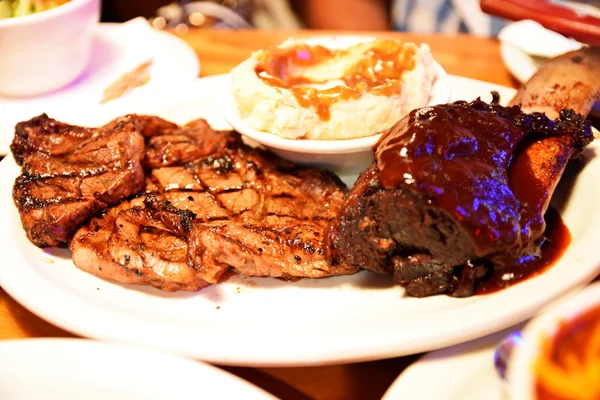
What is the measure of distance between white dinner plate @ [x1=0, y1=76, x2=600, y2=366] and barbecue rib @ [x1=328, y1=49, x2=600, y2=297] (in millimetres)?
154

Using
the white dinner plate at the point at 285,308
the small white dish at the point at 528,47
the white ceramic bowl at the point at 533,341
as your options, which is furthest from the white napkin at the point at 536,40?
the white ceramic bowl at the point at 533,341

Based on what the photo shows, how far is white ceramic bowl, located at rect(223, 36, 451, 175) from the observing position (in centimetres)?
275

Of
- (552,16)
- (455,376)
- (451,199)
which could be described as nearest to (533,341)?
(455,376)

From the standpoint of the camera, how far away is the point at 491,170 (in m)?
2.10

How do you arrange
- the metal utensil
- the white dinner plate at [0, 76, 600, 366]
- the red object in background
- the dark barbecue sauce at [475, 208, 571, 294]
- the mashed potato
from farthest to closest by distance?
the red object in background → the mashed potato → the dark barbecue sauce at [475, 208, 571, 294] → the white dinner plate at [0, 76, 600, 366] → the metal utensil

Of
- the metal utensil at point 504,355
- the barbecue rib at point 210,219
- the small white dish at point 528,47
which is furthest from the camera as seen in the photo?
the small white dish at point 528,47

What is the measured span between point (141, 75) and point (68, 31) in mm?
651

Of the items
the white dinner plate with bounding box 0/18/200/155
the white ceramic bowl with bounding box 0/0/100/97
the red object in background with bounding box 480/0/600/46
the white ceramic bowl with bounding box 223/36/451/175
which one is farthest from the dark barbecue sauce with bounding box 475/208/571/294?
the white ceramic bowl with bounding box 0/0/100/97

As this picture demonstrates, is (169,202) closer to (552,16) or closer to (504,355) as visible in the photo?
(504,355)

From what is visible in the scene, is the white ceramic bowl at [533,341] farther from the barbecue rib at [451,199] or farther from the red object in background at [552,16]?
the red object in background at [552,16]

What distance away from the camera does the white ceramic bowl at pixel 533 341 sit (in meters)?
1.39

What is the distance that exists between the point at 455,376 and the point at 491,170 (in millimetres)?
822

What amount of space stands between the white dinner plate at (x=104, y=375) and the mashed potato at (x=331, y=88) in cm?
142

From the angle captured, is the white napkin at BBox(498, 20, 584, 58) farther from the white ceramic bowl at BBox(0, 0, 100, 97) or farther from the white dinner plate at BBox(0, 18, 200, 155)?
the white ceramic bowl at BBox(0, 0, 100, 97)
